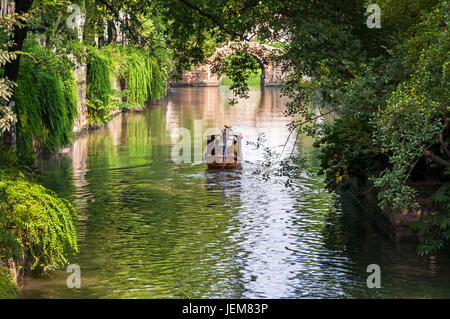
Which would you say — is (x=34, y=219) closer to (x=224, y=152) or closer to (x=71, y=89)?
(x=224, y=152)

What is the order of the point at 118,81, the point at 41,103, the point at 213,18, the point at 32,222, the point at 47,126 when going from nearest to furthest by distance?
the point at 32,222 < the point at 213,18 < the point at 41,103 < the point at 47,126 < the point at 118,81

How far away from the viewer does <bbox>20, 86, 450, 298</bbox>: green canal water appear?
13633 mm

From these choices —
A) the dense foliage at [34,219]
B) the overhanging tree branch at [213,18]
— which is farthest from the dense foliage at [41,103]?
the dense foliage at [34,219]

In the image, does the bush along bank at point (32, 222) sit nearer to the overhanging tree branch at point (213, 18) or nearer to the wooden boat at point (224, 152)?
the overhanging tree branch at point (213, 18)

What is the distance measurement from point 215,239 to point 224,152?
400 inches

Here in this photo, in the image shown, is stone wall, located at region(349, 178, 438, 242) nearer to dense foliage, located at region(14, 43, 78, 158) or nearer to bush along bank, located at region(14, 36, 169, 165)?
bush along bank, located at region(14, 36, 169, 165)

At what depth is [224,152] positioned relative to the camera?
27047 millimetres

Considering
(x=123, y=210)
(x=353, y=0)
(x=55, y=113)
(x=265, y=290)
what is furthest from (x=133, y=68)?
(x=265, y=290)

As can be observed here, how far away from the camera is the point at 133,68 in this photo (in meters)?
49.1

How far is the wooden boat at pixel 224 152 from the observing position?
88.8ft

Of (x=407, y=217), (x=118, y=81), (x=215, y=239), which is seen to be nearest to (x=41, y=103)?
(x=215, y=239)

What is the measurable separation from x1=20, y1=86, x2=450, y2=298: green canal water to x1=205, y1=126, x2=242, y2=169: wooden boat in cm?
61

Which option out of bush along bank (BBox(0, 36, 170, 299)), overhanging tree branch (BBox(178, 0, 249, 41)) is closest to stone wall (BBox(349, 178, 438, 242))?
overhanging tree branch (BBox(178, 0, 249, 41))
